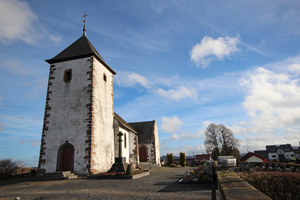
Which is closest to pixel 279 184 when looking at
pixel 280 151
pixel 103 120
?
pixel 103 120

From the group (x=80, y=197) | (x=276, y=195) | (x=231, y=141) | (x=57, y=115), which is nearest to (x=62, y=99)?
(x=57, y=115)

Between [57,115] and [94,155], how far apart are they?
5194 mm

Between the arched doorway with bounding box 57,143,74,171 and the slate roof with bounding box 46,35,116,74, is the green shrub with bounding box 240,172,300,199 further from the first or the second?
the slate roof with bounding box 46,35,116,74

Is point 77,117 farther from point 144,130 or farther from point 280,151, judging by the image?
point 280,151

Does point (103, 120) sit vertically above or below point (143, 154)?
above

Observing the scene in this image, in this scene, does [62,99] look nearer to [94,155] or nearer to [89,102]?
[89,102]

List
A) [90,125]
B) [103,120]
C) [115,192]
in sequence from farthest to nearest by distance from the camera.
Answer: [103,120], [90,125], [115,192]

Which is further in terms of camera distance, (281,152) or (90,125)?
(281,152)

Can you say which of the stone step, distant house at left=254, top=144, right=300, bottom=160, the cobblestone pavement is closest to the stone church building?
the stone step

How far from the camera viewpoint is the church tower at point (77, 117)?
52.1 ft

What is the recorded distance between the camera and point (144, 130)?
3431 centimetres

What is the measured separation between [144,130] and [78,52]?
63.4 feet

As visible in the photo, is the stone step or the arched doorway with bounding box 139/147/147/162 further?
the arched doorway with bounding box 139/147/147/162

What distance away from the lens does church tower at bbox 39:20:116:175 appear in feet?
52.1
